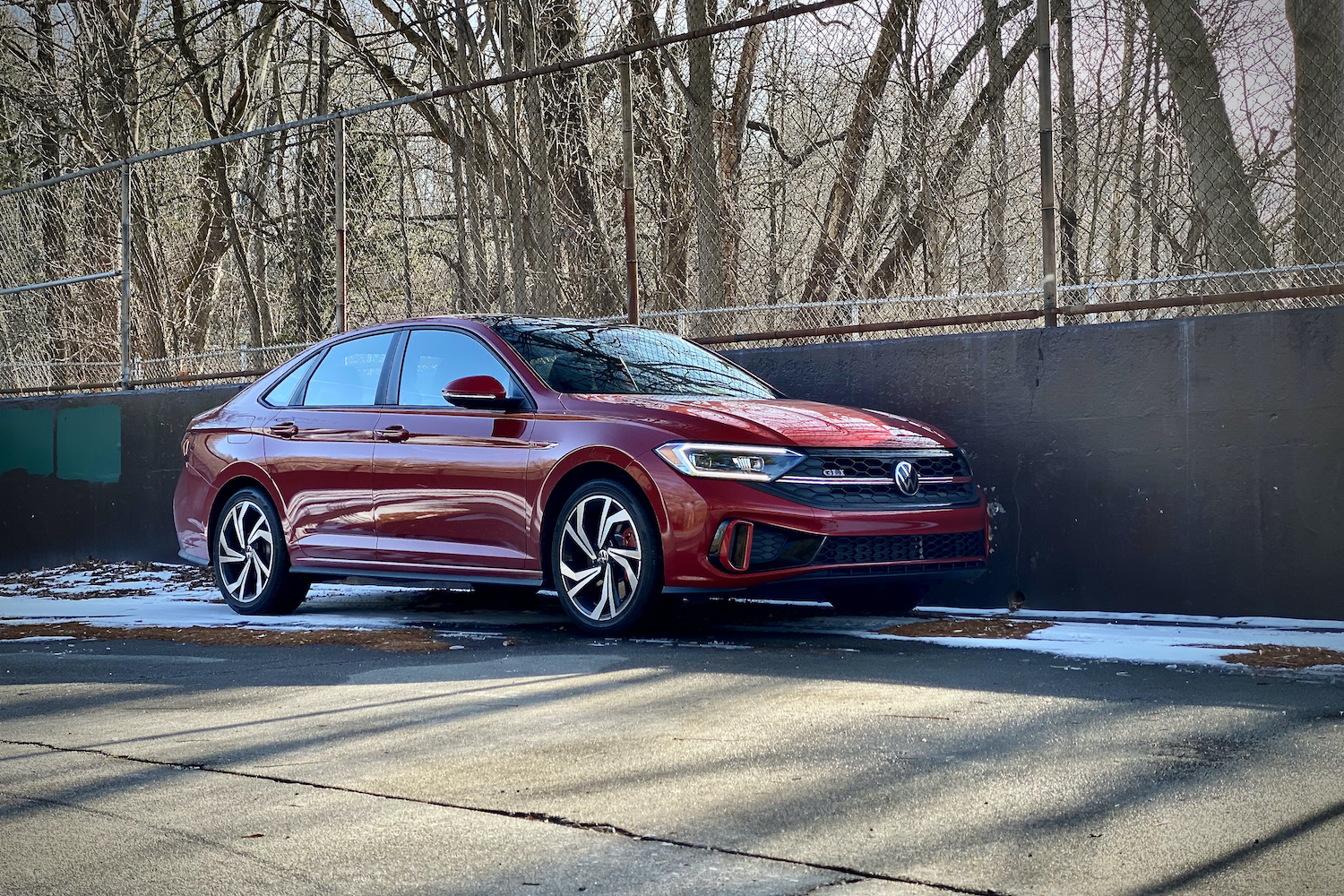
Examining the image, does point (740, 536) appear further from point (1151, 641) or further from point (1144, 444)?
point (1144, 444)

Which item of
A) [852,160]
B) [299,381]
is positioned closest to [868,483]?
[852,160]

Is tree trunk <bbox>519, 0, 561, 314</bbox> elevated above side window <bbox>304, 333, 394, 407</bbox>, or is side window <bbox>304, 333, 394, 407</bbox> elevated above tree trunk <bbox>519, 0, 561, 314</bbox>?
tree trunk <bbox>519, 0, 561, 314</bbox>

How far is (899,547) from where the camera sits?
24.0ft

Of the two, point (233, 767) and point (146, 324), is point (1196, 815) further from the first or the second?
point (146, 324)

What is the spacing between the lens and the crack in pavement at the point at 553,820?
10.5 ft

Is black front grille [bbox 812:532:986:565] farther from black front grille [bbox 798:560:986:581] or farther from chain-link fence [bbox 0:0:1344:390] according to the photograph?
chain-link fence [bbox 0:0:1344:390]

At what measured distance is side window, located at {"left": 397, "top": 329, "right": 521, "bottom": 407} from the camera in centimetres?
822

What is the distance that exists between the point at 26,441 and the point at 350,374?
23.6 feet

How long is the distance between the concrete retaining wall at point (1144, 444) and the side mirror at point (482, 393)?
2289 mm

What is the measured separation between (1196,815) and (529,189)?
9302 mm

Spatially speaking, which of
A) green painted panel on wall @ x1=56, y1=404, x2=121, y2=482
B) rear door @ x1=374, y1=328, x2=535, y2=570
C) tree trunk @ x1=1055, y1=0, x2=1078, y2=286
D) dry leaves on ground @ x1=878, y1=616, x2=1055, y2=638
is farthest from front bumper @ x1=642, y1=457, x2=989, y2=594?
green painted panel on wall @ x1=56, y1=404, x2=121, y2=482

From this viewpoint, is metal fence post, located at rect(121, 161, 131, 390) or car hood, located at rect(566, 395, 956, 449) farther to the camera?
metal fence post, located at rect(121, 161, 131, 390)

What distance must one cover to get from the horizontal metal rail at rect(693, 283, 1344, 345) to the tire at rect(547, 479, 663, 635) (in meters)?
2.55

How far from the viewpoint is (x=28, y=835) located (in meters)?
3.79
